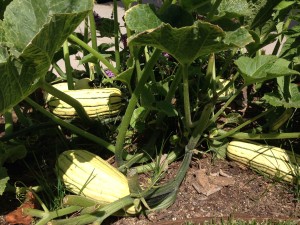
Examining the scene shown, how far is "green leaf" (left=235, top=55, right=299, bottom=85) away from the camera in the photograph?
5.28ft

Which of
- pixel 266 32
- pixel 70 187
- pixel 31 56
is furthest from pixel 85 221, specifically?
pixel 266 32

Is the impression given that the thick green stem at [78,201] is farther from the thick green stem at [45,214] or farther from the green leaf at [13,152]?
the green leaf at [13,152]

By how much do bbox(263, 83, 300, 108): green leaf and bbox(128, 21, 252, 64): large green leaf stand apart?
0.44 meters

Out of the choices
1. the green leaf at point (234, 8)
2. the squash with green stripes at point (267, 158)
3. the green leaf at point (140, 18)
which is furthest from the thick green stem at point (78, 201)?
the green leaf at point (234, 8)

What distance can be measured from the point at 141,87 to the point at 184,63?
0.21 meters

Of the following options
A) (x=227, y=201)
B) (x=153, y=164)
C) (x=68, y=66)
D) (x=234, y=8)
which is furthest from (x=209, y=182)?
(x=68, y=66)

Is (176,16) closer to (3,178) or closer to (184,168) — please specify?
(184,168)

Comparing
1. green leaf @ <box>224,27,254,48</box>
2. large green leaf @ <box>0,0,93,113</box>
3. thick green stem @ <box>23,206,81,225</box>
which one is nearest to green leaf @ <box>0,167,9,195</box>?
thick green stem @ <box>23,206,81,225</box>

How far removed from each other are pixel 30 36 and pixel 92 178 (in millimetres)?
584

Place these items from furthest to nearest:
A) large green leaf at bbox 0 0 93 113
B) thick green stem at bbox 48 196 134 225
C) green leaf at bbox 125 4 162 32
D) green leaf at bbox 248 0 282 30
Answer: green leaf at bbox 248 0 282 30, thick green stem at bbox 48 196 134 225, green leaf at bbox 125 4 162 32, large green leaf at bbox 0 0 93 113

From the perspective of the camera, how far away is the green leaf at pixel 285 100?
1.74 meters

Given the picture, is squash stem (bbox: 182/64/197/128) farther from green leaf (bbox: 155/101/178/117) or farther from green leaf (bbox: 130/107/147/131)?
green leaf (bbox: 130/107/147/131)

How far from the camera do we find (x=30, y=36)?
146 centimetres

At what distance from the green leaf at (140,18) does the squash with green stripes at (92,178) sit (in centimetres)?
61
